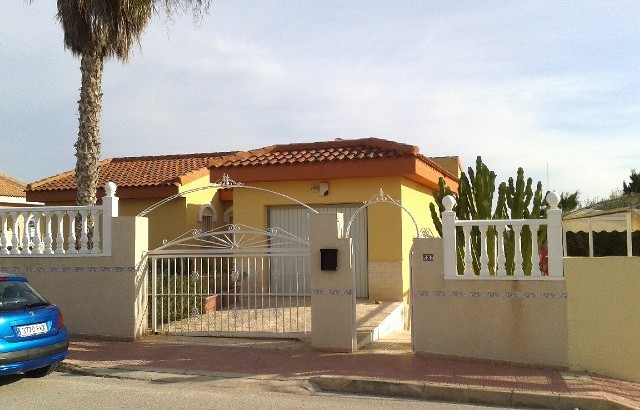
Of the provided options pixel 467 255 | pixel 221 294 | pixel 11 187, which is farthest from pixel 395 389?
pixel 11 187

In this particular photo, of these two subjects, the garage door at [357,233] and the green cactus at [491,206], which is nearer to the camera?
the green cactus at [491,206]

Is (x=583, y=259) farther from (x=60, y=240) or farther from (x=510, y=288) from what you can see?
(x=60, y=240)

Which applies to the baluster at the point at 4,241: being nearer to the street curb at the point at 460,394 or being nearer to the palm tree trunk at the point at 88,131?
the palm tree trunk at the point at 88,131

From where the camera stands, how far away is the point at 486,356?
8.67 m

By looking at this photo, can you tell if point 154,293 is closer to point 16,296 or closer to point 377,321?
point 16,296

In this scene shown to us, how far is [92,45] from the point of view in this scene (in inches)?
474

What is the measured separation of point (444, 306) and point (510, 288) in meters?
0.96

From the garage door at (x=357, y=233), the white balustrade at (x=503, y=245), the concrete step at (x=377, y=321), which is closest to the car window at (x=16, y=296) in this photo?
the concrete step at (x=377, y=321)

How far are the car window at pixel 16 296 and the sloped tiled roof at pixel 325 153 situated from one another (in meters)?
7.12

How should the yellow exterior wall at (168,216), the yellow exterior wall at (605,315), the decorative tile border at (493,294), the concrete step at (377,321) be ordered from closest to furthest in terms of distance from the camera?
the yellow exterior wall at (605,315), the decorative tile border at (493,294), the concrete step at (377,321), the yellow exterior wall at (168,216)

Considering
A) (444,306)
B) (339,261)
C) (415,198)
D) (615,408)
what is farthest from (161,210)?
(615,408)

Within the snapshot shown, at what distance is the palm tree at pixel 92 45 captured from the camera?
38.9ft

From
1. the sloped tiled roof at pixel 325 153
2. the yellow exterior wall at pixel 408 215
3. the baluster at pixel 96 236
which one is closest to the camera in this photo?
the baluster at pixel 96 236

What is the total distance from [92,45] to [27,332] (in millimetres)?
6626
